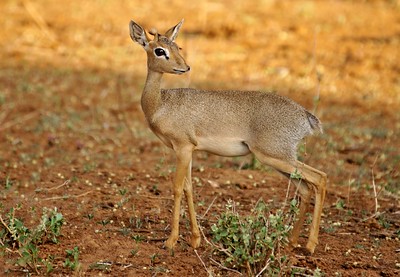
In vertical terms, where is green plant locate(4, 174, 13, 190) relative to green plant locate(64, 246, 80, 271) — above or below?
below

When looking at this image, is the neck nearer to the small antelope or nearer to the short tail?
the small antelope

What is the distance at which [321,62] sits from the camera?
13.4 metres

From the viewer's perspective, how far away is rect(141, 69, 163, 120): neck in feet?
18.5

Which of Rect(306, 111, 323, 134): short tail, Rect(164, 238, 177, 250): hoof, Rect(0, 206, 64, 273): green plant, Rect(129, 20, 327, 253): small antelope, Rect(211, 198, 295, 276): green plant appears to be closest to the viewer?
Rect(211, 198, 295, 276): green plant

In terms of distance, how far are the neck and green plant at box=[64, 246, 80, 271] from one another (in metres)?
1.21

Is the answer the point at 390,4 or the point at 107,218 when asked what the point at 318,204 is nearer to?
the point at 107,218

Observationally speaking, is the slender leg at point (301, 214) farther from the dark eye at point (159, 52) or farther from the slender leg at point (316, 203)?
the dark eye at point (159, 52)

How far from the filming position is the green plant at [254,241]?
4.70 metres

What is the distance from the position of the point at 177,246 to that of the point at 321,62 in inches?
338

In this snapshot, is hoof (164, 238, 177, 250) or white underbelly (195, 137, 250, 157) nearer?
hoof (164, 238, 177, 250)

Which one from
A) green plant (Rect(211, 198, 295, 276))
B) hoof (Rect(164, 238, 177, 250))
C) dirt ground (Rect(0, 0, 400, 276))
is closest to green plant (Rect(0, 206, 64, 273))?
dirt ground (Rect(0, 0, 400, 276))

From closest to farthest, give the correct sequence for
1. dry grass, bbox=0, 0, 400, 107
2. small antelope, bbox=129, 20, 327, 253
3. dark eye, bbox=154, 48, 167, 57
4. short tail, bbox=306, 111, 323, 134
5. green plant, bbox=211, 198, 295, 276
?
green plant, bbox=211, 198, 295, 276 < small antelope, bbox=129, 20, 327, 253 < dark eye, bbox=154, 48, 167, 57 < short tail, bbox=306, 111, 323, 134 < dry grass, bbox=0, 0, 400, 107

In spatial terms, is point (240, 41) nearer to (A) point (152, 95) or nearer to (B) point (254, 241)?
(A) point (152, 95)

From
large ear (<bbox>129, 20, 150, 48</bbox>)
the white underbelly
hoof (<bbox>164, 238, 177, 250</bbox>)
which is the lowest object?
hoof (<bbox>164, 238, 177, 250</bbox>)
